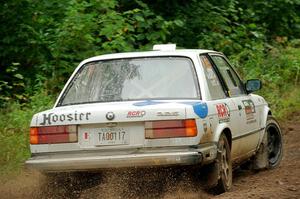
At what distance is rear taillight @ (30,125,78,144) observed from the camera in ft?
20.8

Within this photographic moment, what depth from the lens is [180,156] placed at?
601 centimetres

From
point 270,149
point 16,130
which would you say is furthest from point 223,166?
point 16,130

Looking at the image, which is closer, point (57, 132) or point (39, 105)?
point (57, 132)

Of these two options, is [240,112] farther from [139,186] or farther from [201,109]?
[139,186]

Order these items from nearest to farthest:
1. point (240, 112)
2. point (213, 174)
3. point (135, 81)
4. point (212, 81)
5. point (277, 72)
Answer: point (213, 174), point (135, 81), point (212, 81), point (240, 112), point (277, 72)

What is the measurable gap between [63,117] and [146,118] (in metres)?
0.82

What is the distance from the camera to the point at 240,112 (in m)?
7.56

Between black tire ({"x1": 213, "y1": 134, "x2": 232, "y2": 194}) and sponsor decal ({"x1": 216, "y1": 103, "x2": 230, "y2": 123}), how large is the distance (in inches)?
7.0

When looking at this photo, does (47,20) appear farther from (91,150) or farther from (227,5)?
(91,150)

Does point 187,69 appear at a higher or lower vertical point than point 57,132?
higher

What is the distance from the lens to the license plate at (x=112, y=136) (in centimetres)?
622

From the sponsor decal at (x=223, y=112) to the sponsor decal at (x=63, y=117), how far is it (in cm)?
137

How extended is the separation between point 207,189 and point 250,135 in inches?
52.3

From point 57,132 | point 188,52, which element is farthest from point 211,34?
point 57,132
